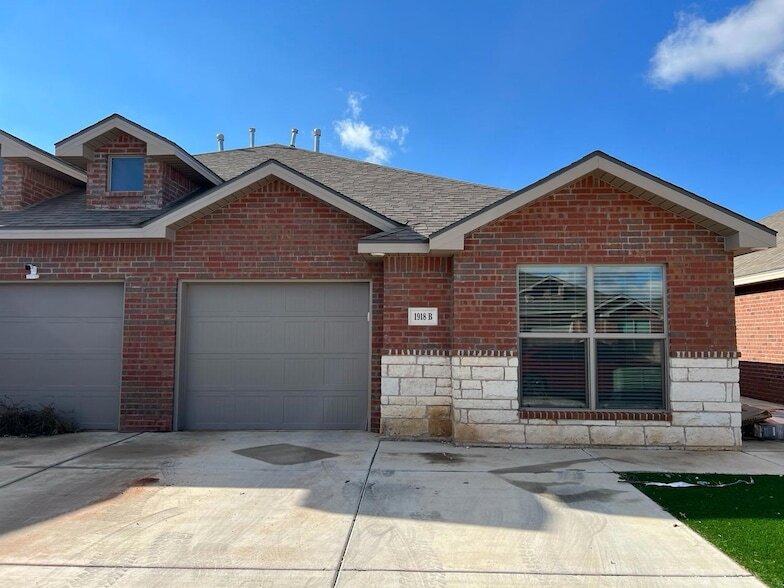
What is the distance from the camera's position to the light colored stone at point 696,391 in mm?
7637

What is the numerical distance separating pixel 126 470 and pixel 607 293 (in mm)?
6650

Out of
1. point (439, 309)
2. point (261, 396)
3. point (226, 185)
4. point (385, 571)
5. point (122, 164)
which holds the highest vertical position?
point (122, 164)

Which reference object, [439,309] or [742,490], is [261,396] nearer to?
[439,309]

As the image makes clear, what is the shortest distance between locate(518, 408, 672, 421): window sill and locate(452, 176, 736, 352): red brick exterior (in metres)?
0.93

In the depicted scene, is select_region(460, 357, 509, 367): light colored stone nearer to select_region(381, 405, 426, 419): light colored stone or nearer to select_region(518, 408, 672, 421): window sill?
select_region(518, 408, 672, 421): window sill

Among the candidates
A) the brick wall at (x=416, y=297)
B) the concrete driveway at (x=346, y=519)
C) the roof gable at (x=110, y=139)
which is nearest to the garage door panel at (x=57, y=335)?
the concrete driveway at (x=346, y=519)

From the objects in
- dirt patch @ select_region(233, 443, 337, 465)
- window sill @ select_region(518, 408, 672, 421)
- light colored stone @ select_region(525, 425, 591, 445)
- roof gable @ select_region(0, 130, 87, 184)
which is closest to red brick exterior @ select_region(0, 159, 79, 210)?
A: roof gable @ select_region(0, 130, 87, 184)

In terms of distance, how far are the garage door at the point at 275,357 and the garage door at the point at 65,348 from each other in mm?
1236

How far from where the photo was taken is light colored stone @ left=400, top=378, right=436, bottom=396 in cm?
816

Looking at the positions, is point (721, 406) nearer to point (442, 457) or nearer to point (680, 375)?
point (680, 375)

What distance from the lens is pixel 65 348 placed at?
919cm

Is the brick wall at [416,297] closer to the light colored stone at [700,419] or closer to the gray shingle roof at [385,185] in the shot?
the gray shingle roof at [385,185]

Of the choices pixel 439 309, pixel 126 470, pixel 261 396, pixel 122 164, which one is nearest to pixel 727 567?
pixel 439 309

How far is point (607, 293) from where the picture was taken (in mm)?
7879
